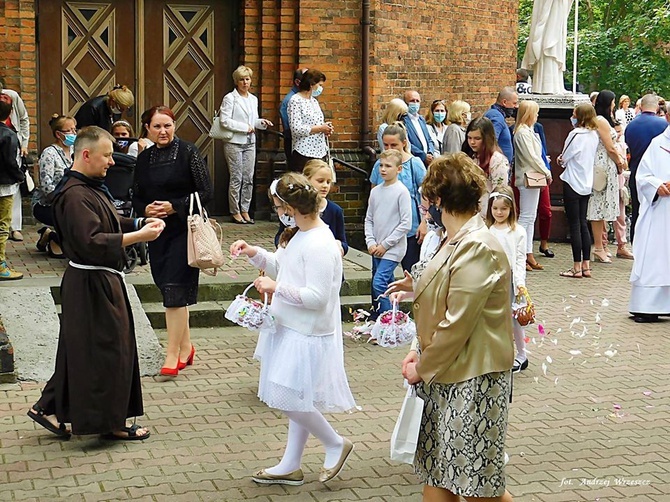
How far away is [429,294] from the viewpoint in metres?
4.96

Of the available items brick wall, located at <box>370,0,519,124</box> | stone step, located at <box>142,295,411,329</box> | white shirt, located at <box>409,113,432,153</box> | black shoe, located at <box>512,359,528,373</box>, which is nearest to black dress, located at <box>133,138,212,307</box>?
stone step, located at <box>142,295,411,329</box>

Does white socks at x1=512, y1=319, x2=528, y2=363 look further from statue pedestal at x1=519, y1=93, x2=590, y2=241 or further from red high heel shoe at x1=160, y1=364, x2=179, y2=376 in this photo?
statue pedestal at x1=519, y1=93, x2=590, y2=241

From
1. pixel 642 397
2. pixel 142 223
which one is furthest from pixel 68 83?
pixel 642 397

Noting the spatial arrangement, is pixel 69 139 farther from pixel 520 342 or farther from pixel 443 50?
pixel 443 50

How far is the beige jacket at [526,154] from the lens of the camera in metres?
14.0

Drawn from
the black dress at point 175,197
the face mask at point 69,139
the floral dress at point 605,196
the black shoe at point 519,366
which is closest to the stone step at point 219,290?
the face mask at point 69,139

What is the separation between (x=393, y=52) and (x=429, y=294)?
11.1 metres

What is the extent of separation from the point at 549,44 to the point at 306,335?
12539 mm

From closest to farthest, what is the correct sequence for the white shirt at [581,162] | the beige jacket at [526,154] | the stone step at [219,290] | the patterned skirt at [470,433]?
the patterned skirt at [470,433] < the stone step at [219,290] < the beige jacket at [526,154] < the white shirt at [581,162]

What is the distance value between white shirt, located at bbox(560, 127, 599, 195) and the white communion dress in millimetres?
8140

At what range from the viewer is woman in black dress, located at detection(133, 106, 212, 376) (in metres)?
8.58

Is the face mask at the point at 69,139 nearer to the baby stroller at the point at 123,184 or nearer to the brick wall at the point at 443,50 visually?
the baby stroller at the point at 123,184

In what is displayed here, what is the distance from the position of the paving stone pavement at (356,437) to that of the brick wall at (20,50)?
5.20 metres

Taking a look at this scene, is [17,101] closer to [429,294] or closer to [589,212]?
[589,212]
